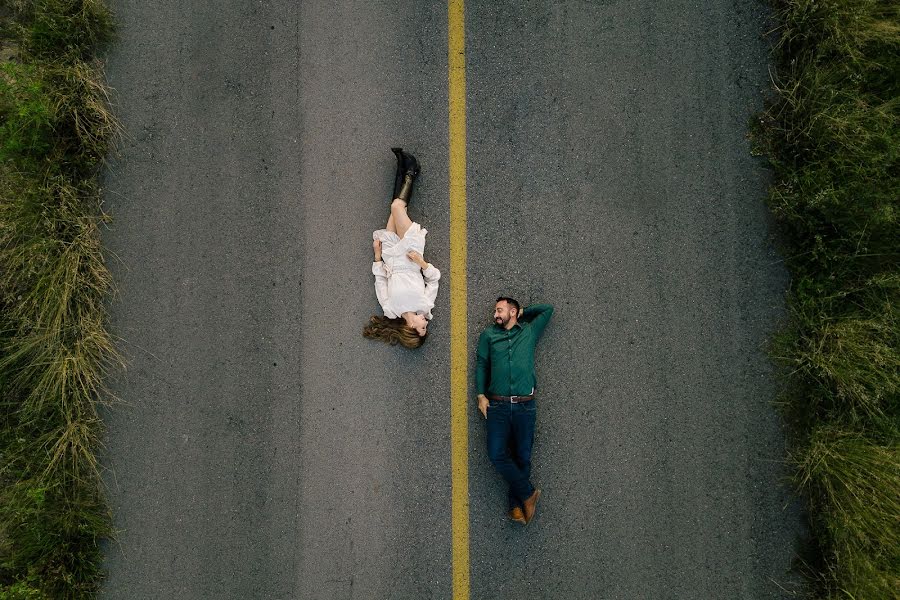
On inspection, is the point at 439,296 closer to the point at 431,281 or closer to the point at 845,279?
the point at 431,281

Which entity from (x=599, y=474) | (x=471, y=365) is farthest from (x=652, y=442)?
(x=471, y=365)

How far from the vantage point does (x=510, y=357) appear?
14.2 feet

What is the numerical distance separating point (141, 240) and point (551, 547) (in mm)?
4496

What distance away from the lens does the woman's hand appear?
4430 mm

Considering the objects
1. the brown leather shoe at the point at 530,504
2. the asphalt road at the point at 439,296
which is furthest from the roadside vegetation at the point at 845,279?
the brown leather shoe at the point at 530,504

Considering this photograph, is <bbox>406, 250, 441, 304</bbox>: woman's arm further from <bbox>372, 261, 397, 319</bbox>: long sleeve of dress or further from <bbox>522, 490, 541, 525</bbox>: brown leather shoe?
<bbox>522, 490, 541, 525</bbox>: brown leather shoe

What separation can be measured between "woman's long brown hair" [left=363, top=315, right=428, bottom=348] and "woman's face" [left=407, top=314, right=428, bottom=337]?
61 mm

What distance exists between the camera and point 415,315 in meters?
4.43

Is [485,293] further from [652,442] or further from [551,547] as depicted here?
[551,547]

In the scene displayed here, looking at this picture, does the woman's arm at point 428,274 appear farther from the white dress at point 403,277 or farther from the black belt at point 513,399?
the black belt at point 513,399

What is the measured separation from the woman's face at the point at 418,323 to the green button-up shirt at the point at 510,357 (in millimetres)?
489

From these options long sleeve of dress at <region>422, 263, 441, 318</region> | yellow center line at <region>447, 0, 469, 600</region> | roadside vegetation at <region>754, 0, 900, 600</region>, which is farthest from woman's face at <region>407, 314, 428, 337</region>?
roadside vegetation at <region>754, 0, 900, 600</region>

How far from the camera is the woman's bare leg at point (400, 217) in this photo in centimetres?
448

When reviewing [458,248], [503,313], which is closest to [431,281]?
[458,248]
